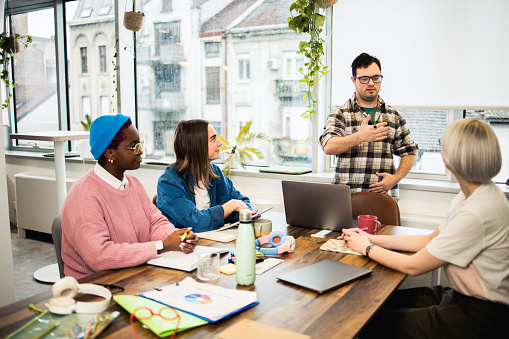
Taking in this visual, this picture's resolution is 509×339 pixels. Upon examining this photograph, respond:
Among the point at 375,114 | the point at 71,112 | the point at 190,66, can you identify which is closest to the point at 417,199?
the point at 375,114

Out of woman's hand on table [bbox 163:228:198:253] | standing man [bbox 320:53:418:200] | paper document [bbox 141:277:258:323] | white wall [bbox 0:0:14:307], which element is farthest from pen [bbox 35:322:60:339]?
standing man [bbox 320:53:418:200]

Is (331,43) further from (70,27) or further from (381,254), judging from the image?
(70,27)

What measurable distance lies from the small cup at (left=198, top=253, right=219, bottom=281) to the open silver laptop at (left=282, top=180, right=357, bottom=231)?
29.7 inches

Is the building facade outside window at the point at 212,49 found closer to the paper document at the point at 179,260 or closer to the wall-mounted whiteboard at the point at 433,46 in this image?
the wall-mounted whiteboard at the point at 433,46

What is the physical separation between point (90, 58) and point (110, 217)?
4.40m

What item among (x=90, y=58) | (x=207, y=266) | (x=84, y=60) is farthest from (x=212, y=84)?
(x=207, y=266)

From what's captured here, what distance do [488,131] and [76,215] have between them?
1.57 meters

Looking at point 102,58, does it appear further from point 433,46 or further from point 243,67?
point 433,46

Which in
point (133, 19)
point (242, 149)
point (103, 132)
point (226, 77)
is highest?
point (133, 19)

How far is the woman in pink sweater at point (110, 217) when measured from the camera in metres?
1.75

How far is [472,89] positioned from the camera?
3.27m

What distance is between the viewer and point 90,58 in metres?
5.73

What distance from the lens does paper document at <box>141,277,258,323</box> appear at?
4.33 ft

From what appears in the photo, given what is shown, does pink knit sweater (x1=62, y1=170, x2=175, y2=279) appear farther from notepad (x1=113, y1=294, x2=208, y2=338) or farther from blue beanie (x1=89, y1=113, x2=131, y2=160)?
notepad (x1=113, y1=294, x2=208, y2=338)
